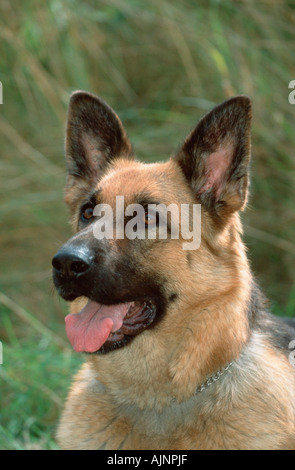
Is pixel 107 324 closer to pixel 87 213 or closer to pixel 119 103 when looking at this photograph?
pixel 87 213

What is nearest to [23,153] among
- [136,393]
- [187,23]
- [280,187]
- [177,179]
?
[187,23]

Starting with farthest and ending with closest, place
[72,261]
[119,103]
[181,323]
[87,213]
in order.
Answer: [119,103] < [87,213] < [181,323] < [72,261]

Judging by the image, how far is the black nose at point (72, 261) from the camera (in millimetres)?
3057

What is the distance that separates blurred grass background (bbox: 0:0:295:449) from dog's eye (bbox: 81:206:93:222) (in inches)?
74.3

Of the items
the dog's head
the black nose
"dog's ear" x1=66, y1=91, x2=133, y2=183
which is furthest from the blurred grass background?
the black nose

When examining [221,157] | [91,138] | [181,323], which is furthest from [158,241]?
[91,138]

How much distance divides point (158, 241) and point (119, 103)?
3.84 m

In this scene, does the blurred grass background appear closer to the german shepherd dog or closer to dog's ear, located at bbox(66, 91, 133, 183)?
dog's ear, located at bbox(66, 91, 133, 183)

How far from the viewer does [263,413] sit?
3.30 metres

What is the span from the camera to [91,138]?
13.0 ft

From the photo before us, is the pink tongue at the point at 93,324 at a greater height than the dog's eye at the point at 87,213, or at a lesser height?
lesser

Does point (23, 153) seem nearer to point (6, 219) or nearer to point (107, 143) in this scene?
point (6, 219)

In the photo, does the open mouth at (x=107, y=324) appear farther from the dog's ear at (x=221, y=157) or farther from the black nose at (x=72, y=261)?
the dog's ear at (x=221, y=157)

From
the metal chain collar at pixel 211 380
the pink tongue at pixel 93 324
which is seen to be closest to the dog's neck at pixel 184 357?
the metal chain collar at pixel 211 380
